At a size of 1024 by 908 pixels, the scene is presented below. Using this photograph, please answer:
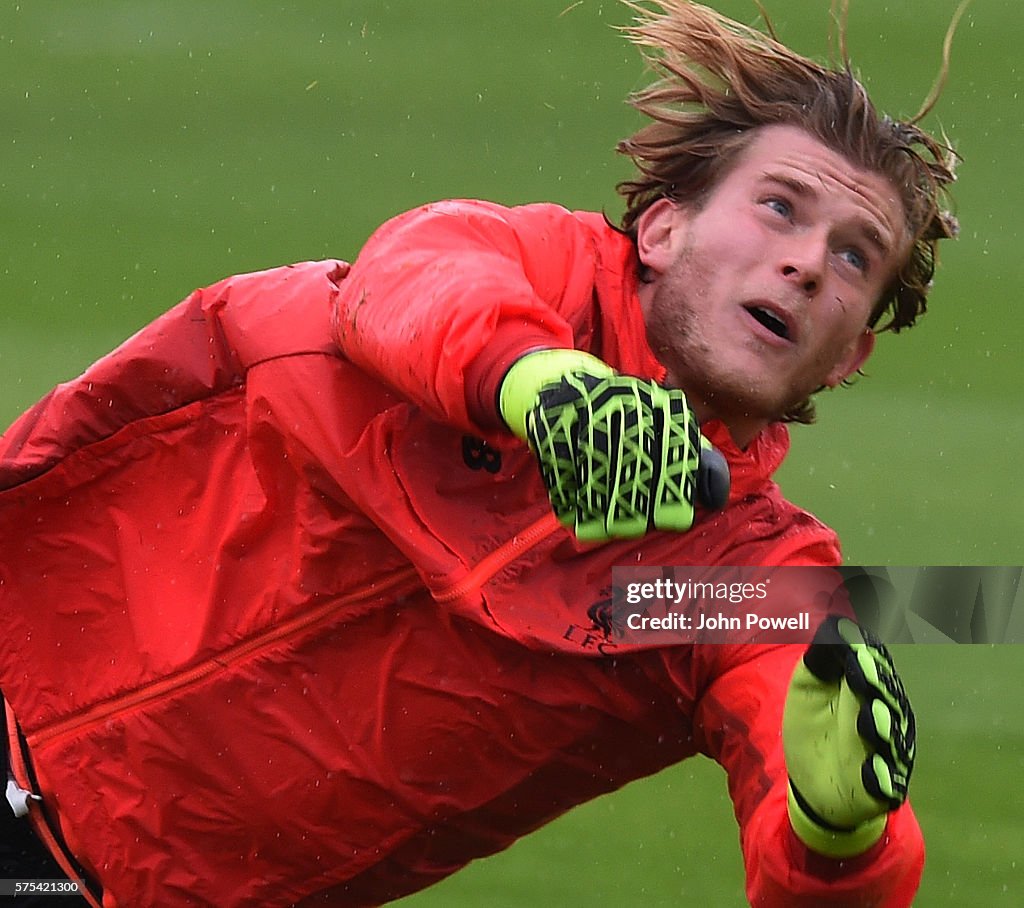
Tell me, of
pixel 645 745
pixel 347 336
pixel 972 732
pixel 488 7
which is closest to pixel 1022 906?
pixel 972 732

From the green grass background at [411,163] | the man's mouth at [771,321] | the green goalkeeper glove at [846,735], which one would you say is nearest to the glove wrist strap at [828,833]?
the green goalkeeper glove at [846,735]

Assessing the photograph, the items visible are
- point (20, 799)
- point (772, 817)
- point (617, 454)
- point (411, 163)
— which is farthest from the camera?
point (411, 163)

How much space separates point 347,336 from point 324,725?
1.08ft

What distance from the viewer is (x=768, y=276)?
1.41 m

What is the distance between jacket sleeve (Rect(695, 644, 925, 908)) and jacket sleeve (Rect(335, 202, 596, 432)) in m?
0.30

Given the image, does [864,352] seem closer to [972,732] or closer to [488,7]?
[972,732]

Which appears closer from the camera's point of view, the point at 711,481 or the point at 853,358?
the point at 711,481

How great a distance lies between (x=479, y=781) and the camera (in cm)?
145

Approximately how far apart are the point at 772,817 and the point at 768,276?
40 centimetres

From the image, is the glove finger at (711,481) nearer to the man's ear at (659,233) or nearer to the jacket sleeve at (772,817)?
the jacket sleeve at (772,817)

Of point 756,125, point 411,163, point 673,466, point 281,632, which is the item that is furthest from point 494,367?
point 411,163

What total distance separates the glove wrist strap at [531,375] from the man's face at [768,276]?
29 cm

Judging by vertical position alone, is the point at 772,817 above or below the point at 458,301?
below

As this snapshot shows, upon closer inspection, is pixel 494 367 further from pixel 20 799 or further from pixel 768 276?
pixel 20 799
